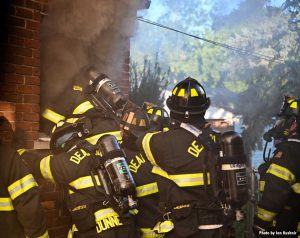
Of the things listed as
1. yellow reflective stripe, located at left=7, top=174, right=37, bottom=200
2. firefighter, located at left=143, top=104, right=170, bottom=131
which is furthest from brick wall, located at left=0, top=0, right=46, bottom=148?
firefighter, located at left=143, top=104, right=170, bottom=131

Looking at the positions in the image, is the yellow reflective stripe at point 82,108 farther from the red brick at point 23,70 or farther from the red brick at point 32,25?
the red brick at point 32,25

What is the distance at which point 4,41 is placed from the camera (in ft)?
12.0

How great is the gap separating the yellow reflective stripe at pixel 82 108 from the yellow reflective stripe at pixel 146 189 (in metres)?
1.06

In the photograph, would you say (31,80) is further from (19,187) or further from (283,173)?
→ (283,173)

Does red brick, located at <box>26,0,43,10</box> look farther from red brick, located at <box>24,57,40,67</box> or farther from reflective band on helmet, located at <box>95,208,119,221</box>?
reflective band on helmet, located at <box>95,208,119,221</box>

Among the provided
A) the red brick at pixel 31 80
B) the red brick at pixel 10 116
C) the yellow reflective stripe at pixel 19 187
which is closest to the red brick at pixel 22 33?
the red brick at pixel 31 80

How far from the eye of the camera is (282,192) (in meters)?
3.88

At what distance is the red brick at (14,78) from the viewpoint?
3690mm

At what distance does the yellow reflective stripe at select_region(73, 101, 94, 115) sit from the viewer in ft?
13.1

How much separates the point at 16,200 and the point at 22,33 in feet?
6.06

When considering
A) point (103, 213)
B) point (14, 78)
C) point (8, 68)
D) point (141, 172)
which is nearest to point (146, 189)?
Result: point (141, 172)

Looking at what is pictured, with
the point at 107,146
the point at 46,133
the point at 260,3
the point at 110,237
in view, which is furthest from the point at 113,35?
the point at 260,3

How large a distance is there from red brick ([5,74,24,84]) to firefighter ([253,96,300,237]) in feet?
9.57

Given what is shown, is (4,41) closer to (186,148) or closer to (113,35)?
(113,35)
